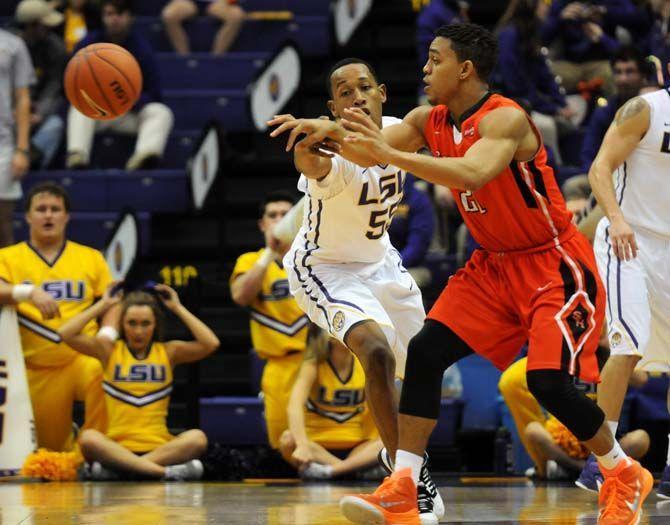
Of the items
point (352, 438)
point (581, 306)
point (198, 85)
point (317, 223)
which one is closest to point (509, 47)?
point (198, 85)

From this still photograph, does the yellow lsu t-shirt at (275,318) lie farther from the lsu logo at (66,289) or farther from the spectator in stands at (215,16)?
the spectator in stands at (215,16)

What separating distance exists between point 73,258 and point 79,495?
2308 mm

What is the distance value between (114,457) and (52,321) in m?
1.12

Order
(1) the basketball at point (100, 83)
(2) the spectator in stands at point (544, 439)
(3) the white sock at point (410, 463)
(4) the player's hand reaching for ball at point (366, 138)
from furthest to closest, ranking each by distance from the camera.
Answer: (2) the spectator in stands at point (544, 439), (1) the basketball at point (100, 83), (3) the white sock at point (410, 463), (4) the player's hand reaching for ball at point (366, 138)

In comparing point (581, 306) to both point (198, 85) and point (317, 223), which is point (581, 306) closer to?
point (317, 223)

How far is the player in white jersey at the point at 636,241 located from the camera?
6.70 metres

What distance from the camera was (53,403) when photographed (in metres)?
9.09

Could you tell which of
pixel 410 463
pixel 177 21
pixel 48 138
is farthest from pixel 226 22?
pixel 410 463

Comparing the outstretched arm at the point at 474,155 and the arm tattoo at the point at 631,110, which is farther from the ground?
the arm tattoo at the point at 631,110

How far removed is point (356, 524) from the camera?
18.8ft

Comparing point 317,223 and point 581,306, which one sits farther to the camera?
point 317,223

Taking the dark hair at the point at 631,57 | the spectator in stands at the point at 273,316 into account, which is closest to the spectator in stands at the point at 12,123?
the spectator in stands at the point at 273,316

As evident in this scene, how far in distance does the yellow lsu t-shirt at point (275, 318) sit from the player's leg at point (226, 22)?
3.74m

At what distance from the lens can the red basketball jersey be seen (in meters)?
5.68
